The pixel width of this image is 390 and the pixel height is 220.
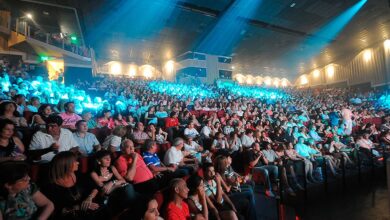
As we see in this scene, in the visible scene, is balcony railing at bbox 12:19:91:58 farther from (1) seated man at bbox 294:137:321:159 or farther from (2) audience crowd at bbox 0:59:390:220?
(1) seated man at bbox 294:137:321:159

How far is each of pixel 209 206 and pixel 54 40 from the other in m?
14.7

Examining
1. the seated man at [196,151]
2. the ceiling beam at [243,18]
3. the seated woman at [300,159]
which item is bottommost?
the seated woman at [300,159]

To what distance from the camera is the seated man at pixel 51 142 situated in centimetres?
288

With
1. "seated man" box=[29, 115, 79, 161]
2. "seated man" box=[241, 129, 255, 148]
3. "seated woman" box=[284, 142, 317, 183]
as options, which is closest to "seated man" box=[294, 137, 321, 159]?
"seated woman" box=[284, 142, 317, 183]

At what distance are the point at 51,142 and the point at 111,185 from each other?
117 cm

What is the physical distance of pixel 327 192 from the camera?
4.71 meters

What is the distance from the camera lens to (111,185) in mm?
2570

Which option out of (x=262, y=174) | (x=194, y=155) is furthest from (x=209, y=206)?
(x=262, y=174)

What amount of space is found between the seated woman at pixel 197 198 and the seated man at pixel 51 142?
1830 millimetres

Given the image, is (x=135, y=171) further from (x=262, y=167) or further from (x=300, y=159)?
(x=300, y=159)

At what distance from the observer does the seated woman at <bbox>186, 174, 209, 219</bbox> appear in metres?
2.75

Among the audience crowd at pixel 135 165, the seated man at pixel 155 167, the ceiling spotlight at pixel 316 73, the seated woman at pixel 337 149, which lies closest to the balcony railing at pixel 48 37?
the audience crowd at pixel 135 165

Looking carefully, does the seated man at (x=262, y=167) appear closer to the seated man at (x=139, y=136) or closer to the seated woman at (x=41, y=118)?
the seated man at (x=139, y=136)

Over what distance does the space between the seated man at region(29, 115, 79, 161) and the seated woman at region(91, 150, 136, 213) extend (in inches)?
27.2
